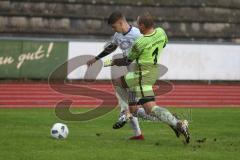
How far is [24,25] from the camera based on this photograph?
33688mm

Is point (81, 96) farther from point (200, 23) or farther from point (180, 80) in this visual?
point (200, 23)

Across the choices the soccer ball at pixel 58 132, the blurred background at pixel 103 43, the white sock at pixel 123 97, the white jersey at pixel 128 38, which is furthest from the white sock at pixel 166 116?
the blurred background at pixel 103 43

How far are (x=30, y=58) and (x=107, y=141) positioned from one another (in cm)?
1805

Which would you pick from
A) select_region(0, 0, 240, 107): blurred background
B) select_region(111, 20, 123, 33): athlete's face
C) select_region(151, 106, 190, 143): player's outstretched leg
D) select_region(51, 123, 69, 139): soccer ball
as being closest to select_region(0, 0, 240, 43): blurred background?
select_region(0, 0, 240, 107): blurred background

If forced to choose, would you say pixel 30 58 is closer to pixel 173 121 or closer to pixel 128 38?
pixel 128 38

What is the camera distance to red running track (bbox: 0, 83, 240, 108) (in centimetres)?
2030

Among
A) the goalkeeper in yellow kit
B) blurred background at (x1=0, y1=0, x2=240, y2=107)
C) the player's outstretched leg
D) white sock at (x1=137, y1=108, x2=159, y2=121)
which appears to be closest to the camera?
the player's outstretched leg

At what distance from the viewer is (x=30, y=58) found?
28172 mm

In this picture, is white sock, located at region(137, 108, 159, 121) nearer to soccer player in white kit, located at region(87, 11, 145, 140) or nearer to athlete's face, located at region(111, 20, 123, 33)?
soccer player in white kit, located at region(87, 11, 145, 140)

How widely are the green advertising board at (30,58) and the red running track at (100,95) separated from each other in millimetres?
1568

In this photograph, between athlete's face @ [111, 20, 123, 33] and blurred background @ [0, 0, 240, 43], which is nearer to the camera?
athlete's face @ [111, 20, 123, 33]

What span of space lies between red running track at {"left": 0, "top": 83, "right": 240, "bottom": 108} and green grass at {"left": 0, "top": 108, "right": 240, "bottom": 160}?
4792mm

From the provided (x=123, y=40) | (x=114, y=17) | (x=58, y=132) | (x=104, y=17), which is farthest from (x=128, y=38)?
(x=104, y=17)

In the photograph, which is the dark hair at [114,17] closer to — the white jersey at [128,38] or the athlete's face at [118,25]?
the athlete's face at [118,25]
